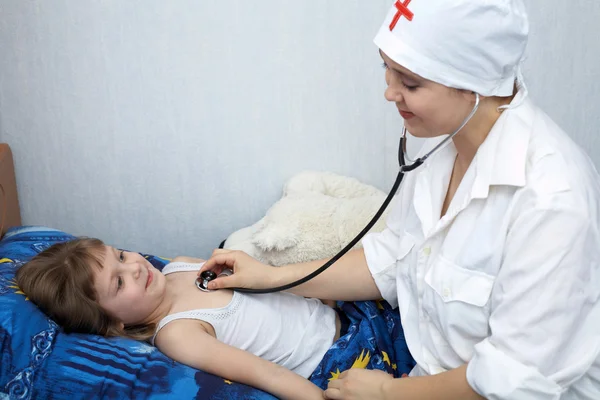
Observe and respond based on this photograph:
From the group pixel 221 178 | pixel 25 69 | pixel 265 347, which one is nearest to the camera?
pixel 265 347

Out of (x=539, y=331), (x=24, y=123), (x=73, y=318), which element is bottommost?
(x=73, y=318)

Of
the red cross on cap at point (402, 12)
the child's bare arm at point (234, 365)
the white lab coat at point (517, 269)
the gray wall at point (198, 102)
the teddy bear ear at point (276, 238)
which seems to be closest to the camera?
the white lab coat at point (517, 269)

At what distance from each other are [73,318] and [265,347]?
49 cm

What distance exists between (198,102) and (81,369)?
1013 mm

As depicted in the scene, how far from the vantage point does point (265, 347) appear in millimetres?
1711

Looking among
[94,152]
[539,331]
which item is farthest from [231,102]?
[539,331]

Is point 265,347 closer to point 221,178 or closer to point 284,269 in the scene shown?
point 284,269

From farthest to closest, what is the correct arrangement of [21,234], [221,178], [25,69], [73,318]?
[221,178] → [25,69] → [21,234] → [73,318]

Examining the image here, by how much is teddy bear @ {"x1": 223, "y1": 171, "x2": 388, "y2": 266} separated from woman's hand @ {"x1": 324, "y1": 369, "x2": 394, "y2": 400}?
585 millimetres

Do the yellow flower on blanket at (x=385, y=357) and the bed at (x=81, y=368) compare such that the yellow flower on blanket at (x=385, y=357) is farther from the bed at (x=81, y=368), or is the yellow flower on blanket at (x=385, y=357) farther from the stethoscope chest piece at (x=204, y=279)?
the stethoscope chest piece at (x=204, y=279)

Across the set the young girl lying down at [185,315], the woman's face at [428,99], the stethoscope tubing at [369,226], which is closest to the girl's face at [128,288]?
the young girl lying down at [185,315]

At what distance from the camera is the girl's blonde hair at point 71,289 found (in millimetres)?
1581

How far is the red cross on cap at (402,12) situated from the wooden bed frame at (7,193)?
55.0 inches

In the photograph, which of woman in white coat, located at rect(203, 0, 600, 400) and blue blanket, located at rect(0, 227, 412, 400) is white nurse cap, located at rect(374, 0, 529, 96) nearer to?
woman in white coat, located at rect(203, 0, 600, 400)
